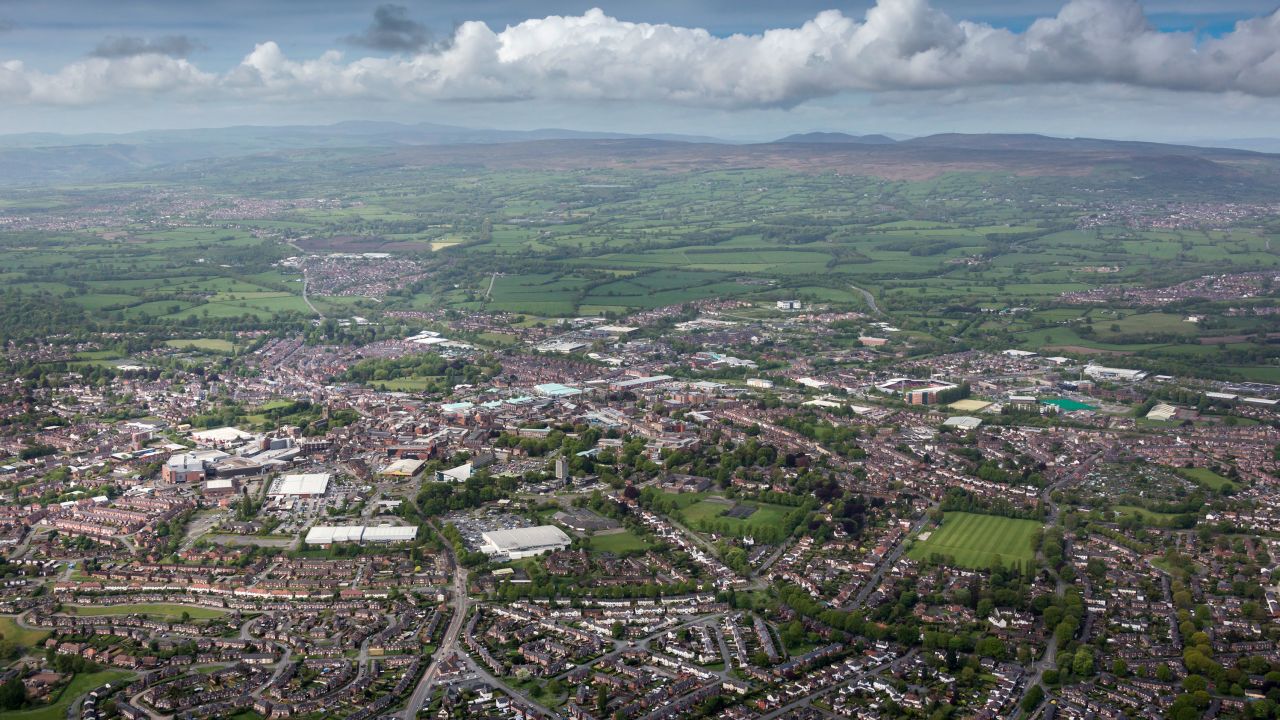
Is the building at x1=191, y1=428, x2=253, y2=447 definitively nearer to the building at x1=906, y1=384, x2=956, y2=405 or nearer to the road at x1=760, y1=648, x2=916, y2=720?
the building at x1=906, y1=384, x2=956, y2=405

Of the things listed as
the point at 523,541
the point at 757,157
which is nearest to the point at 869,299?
the point at 523,541

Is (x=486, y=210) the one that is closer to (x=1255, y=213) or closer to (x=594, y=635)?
(x=1255, y=213)

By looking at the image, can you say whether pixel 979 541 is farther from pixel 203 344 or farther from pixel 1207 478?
pixel 203 344

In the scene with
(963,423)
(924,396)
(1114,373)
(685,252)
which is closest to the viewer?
(963,423)

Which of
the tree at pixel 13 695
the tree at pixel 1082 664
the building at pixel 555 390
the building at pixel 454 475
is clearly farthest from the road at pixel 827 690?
the building at pixel 555 390

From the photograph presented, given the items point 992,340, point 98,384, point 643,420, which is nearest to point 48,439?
point 98,384

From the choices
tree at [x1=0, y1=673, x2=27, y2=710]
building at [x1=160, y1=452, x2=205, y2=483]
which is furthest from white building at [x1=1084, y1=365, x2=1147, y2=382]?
tree at [x1=0, y1=673, x2=27, y2=710]
